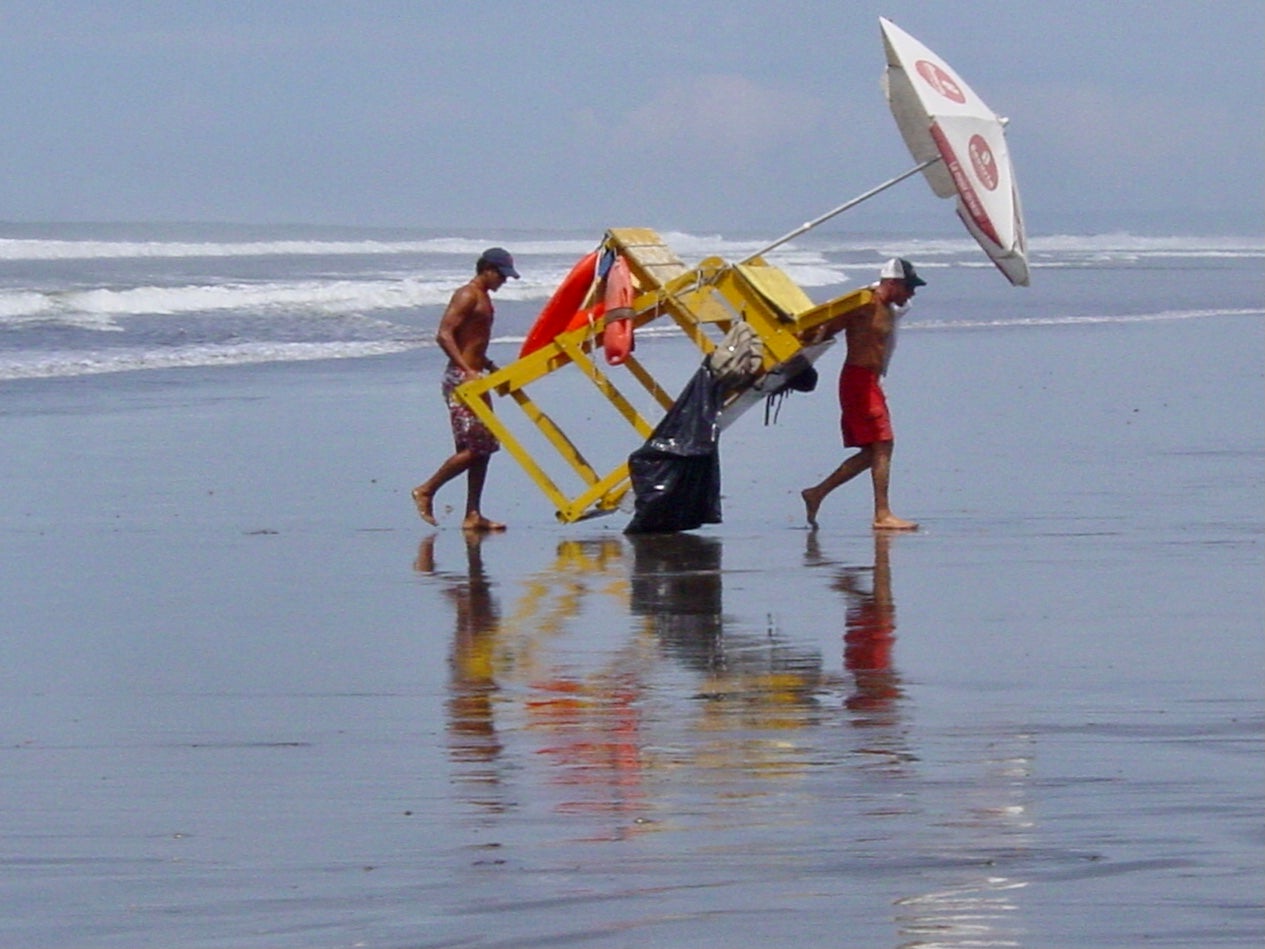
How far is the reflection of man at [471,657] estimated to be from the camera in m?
5.88

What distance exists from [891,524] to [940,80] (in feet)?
6.78

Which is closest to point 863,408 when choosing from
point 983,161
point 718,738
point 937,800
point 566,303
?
point 983,161

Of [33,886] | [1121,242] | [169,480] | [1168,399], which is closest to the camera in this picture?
[33,886]

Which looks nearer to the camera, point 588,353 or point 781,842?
point 781,842

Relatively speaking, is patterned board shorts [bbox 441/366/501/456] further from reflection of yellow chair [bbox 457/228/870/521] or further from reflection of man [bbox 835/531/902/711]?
reflection of man [bbox 835/531/902/711]

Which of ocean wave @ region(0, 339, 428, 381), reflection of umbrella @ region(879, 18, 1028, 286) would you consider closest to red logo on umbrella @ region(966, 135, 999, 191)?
reflection of umbrella @ region(879, 18, 1028, 286)

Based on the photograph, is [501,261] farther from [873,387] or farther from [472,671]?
[472,671]

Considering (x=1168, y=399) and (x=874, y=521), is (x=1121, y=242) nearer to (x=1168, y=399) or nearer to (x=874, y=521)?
(x=1168, y=399)

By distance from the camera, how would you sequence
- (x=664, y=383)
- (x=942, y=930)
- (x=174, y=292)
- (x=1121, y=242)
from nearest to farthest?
(x=942, y=930)
(x=664, y=383)
(x=174, y=292)
(x=1121, y=242)

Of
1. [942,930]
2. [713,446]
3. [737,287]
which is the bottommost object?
[942,930]

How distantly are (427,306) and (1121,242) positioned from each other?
62.8 m

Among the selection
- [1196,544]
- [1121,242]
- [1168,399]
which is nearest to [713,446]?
[1196,544]

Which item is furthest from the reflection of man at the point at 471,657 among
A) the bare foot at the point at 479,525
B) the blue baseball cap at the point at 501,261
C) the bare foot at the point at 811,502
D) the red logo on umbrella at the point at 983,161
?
the red logo on umbrella at the point at 983,161

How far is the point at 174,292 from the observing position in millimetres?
32844
